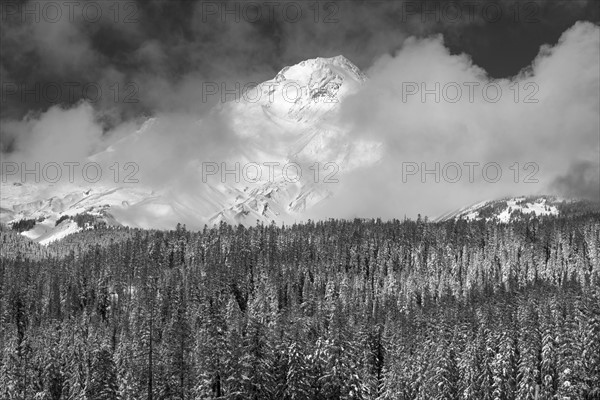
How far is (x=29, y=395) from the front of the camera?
104 m

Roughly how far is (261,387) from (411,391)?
28932 mm

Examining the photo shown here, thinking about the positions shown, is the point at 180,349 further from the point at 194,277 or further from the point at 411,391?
the point at 194,277

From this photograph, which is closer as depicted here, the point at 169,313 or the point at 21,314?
the point at 169,313

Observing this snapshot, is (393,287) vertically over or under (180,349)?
over

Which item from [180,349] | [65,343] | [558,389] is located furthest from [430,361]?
[65,343]

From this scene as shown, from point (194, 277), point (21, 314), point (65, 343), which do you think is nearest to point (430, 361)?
point (65, 343)

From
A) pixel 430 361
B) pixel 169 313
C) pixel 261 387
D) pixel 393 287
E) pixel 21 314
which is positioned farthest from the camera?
pixel 393 287

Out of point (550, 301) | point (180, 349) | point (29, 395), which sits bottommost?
point (29, 395)

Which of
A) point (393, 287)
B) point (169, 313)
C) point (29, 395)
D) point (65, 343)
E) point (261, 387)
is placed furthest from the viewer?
point (393, 287)

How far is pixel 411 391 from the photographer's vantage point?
312 feet

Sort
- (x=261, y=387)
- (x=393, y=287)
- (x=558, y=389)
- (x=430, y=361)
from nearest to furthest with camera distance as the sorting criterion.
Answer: (x=261, y=387), (x=558, y=389), (x=430, y=361), (x=393, y=287)

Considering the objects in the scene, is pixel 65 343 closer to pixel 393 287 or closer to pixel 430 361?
pixel 430 361

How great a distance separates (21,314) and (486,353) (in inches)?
5006

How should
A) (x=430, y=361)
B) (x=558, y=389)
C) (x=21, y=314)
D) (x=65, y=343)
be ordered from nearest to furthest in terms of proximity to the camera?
(x=558, y=389)
(x=430, y=361)
(x=65, y=343)
(x=21, y=314)
